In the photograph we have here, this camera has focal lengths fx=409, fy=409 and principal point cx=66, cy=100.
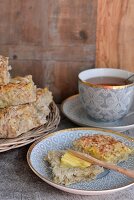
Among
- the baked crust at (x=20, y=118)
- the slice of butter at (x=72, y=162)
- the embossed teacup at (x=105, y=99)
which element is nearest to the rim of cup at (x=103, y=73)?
the embossed teacup at (x=105, y=99)

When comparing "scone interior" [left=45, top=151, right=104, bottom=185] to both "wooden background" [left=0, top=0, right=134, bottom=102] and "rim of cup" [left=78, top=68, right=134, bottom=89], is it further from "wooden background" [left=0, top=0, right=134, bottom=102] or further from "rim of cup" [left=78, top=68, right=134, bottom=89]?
"wooden background" [left=0, top=0, right=134, bottom=102]

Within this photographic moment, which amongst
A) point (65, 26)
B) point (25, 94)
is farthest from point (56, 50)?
point (25, 94)

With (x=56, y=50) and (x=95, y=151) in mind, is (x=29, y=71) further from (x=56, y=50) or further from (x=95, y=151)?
(x=95, y=151)

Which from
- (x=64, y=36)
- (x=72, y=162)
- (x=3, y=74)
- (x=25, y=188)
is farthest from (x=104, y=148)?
(x=64, y=36)

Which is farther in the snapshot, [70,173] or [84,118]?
[84,118]

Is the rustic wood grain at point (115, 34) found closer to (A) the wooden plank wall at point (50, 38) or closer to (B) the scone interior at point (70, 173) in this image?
(A) the wooden plank wall at point (50, 38)

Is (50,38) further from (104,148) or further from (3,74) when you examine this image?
(104,148)

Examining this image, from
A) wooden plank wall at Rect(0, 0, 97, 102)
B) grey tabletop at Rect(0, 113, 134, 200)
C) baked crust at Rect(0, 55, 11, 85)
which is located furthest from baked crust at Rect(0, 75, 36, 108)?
wooden plank wall at Rect(0, 0, 97, 102)
